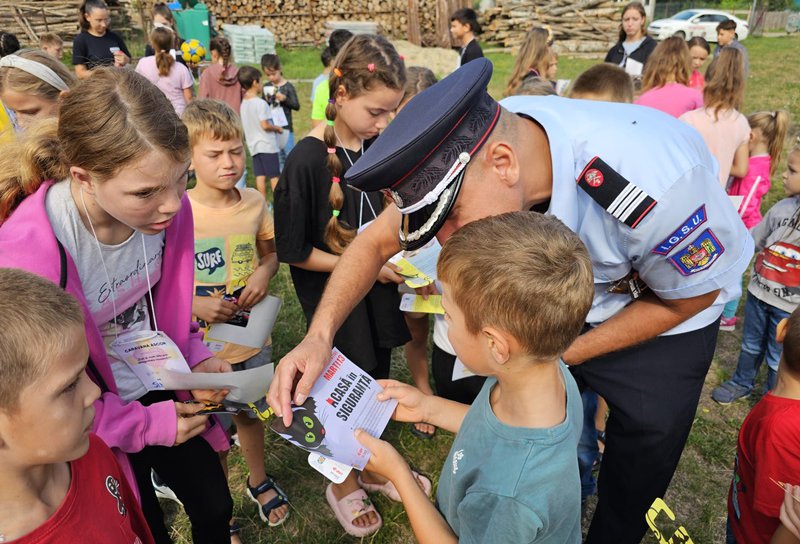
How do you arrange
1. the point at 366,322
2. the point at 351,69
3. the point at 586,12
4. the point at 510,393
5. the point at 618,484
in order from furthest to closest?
the point at 586,12 < the point at 366,322 < the point at 351,69 < the point at 618,484 < the point at 510,393

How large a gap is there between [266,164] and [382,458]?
6.28 metres

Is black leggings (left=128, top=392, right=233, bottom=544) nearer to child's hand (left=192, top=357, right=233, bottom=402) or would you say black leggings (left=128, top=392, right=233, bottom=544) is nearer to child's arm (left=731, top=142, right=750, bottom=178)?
child's hand (left=192, top=357, right=233, bottom=402)

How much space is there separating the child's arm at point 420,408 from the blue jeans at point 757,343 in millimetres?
2806

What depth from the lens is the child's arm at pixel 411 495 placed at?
5.11 feet

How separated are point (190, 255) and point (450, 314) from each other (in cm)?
117

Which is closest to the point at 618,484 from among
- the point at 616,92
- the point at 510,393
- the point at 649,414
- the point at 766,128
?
the point at 649,414

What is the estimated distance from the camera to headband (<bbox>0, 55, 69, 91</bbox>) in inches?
108

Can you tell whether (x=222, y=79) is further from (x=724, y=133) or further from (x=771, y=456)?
(x=771, y=456)

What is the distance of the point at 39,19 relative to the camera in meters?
16.7

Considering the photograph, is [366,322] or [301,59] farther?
[301,59]

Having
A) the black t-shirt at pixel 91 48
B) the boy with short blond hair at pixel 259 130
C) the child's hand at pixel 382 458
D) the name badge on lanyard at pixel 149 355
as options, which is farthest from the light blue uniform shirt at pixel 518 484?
the black t-shirt at pixel 91 48

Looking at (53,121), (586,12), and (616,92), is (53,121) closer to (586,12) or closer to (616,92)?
(616,92)

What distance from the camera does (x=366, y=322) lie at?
2832 millimetres

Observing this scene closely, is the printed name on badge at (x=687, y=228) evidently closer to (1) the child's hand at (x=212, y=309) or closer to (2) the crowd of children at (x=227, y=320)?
(2) the crowd of children at (x=227, y=320)
